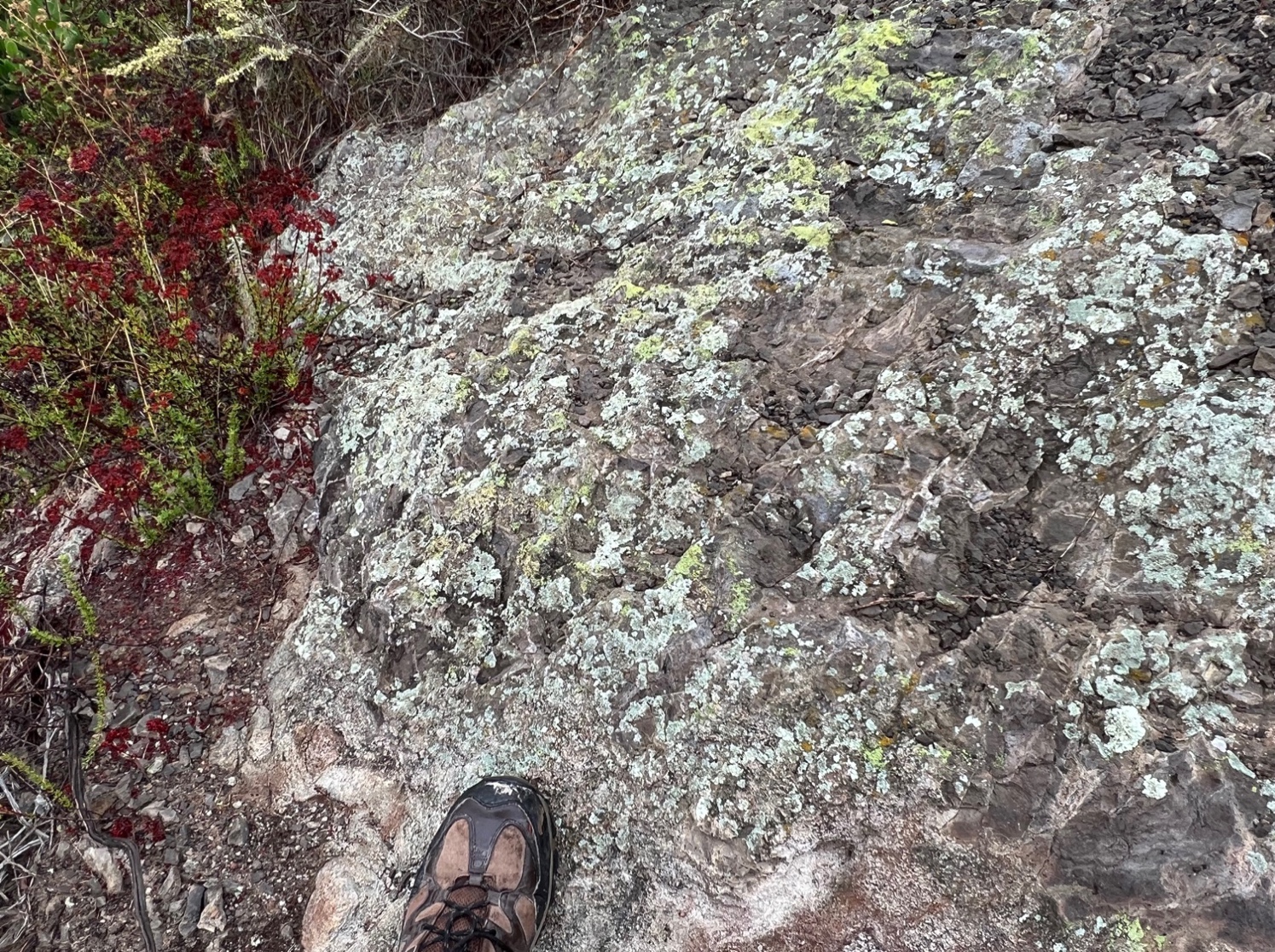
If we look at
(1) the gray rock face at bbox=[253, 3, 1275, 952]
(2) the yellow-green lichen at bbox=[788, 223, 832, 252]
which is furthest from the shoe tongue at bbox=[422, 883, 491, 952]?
(2) the yellow-green lichen at bbox=[788, 223, 832, 252]

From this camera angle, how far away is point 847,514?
8.11 feet

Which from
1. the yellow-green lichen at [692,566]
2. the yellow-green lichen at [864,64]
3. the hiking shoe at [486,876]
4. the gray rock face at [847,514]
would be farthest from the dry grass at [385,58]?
the hiking shoe at [486,876]

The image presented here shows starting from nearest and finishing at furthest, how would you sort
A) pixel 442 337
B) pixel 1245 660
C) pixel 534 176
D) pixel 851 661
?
pixel 1245 660
pixel 851 661
pixel 442 337
pixel 534 176

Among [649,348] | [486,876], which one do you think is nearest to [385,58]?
[649,348]

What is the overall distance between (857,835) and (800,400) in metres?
1.48

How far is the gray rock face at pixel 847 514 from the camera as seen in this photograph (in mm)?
2041

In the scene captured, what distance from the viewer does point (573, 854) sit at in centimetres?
248

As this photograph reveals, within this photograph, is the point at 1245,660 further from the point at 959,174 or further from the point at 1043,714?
the point at 959,174

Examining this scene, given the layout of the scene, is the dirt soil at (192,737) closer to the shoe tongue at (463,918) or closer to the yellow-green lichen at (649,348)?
→ the shoe tongue at (463,918)

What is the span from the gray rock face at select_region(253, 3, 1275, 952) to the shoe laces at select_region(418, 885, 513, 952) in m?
0.21

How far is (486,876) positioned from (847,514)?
6.10ft

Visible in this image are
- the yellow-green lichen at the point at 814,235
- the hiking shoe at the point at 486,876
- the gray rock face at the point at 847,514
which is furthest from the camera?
the yellow-green lichen at the point at 814,235

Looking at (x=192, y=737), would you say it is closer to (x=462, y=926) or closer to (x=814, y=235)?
(x=462, y=926)

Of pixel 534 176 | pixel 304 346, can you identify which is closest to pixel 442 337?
pixel 304 346
